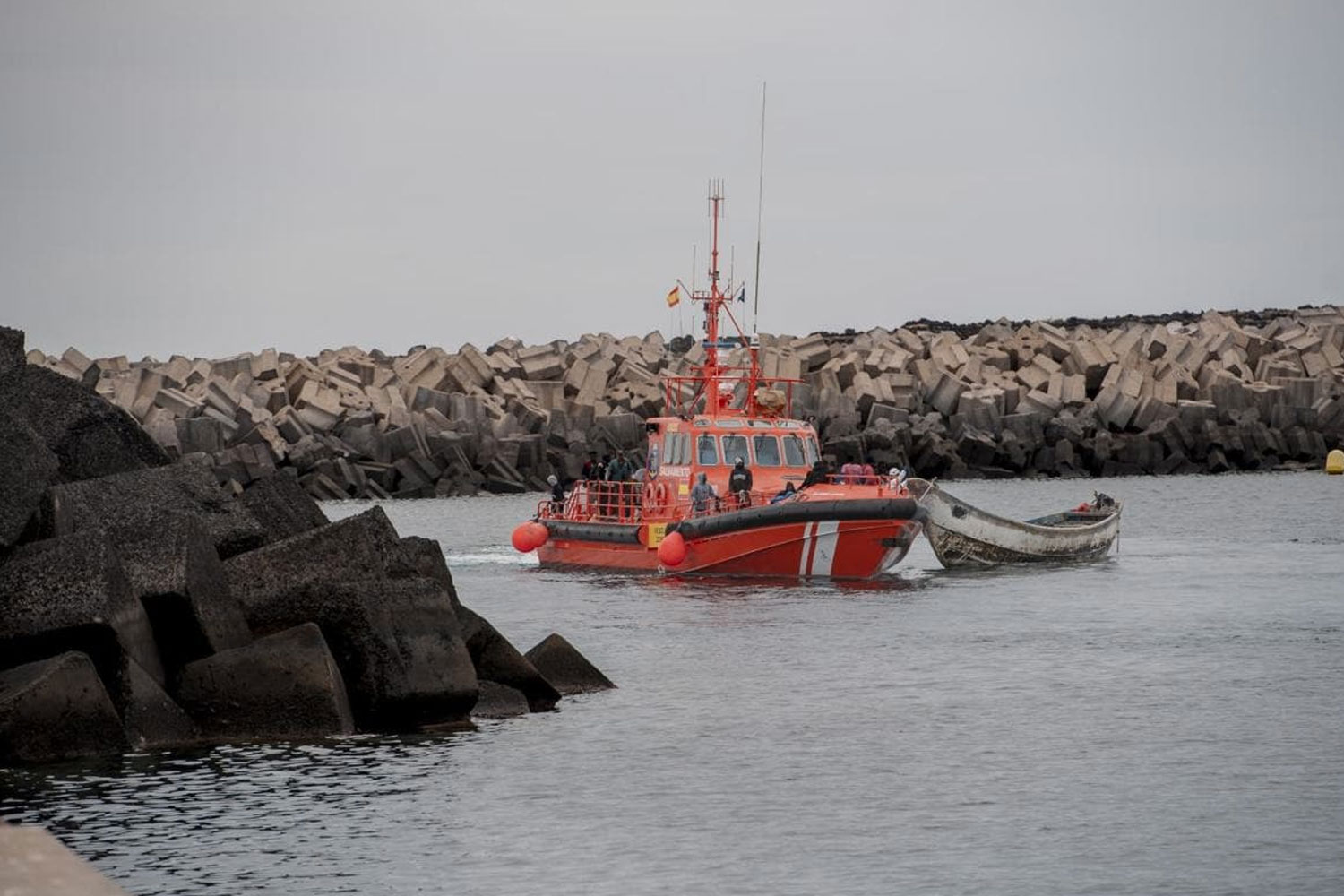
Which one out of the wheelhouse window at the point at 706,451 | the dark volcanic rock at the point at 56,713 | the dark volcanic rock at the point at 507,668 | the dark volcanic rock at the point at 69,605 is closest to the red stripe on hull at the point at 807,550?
the wheelhouse window at the point at 706,451

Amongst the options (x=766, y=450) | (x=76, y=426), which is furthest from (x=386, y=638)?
(x=766, y=450)

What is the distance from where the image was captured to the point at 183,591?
1281cm

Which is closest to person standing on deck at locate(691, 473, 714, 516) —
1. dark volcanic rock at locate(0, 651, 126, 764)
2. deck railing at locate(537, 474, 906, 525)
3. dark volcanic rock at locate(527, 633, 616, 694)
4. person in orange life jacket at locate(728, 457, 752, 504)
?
deck railing at locate(537, 474, 906, 525)

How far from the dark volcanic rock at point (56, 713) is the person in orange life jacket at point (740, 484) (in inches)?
601

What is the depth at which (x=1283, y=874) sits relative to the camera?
34.5ft

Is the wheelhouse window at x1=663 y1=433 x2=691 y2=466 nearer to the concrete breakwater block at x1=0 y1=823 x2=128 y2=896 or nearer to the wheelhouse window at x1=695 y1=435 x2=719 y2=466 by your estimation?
the wheelhouse window at x1=695 y1=435 x2=719 y2=466

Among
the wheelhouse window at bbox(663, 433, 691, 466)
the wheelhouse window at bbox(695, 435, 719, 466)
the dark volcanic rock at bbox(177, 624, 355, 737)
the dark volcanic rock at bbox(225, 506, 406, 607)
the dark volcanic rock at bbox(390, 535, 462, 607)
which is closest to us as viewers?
the dark volcanic rock at bbox(177, 624, 355, 737)

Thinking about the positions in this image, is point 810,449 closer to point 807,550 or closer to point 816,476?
point 816,476

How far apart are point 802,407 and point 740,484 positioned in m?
28.7

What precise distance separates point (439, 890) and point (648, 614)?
1379 centimetres

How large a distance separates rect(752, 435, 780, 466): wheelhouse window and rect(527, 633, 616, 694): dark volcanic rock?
37.2ft

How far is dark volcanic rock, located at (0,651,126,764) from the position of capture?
1195cm

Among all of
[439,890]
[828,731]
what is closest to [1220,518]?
[828,731]

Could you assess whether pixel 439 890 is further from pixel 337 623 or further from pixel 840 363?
pixel 840 363
